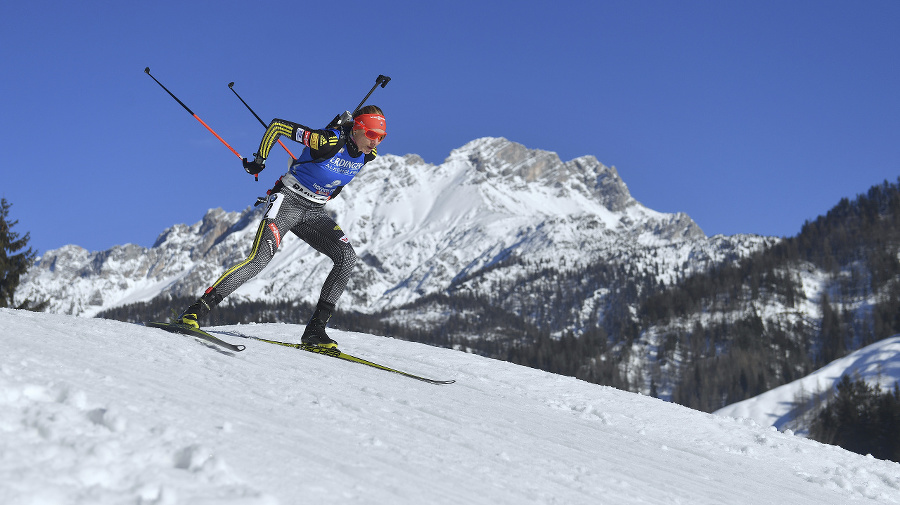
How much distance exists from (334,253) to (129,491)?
242 inches

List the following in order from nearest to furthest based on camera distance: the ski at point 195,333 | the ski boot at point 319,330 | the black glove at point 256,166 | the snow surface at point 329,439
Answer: the snow surface at point 329,439
the ski at point 195,333
the black glove at point 256,166
the ski boot at point 319,330

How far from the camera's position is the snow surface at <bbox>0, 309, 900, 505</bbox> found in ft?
9.48

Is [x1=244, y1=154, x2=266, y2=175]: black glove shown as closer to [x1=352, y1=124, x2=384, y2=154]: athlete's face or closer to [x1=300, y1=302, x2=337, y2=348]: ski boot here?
[x1=352, y1=124, x2=384, y2=154]: athlete's face

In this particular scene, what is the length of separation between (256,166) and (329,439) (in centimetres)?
463

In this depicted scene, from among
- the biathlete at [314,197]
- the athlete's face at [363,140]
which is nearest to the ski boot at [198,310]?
the biathlete at [314,197]

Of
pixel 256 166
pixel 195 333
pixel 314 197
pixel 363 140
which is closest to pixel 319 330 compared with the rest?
pixel 314 197

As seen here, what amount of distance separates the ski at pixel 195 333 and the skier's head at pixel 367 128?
115 inches

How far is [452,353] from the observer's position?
10938 millimetres

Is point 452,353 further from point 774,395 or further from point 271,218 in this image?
point 774,395

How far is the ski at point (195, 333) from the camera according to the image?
6.98m

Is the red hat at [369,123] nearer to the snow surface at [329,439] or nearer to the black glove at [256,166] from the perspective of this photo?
the black glove at [256,166]

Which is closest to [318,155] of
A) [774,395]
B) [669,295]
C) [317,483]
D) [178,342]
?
[178,342]

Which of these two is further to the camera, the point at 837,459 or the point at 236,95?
the point at 236,95

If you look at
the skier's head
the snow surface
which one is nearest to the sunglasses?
the skier's head
